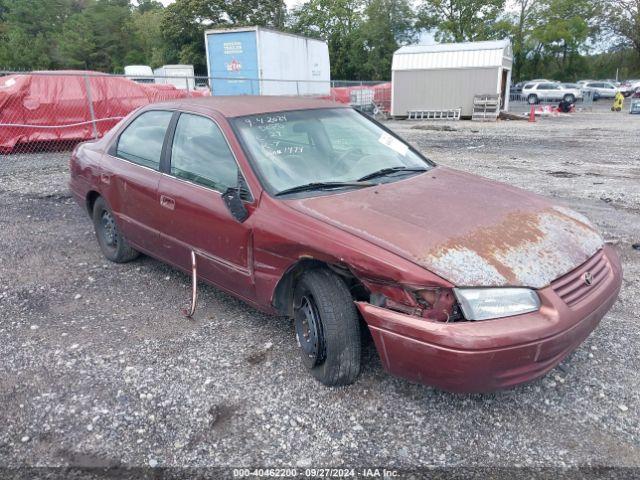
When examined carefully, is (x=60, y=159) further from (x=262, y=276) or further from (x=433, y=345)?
(x=433, y=345)

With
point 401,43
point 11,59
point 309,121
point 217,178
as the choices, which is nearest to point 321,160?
point 309,121

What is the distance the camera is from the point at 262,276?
3.13 m

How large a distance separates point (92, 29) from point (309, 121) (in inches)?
2644

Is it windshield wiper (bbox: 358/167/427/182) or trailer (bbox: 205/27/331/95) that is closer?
windshield wiper (bbox: 358/167/427/182)

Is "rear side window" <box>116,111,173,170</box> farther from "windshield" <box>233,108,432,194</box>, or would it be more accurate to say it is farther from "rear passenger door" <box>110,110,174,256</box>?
"windshield" <box>233,108,432,194</box>

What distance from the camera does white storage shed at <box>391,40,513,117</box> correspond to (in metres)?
23.7

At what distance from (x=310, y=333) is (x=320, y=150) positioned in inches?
51.9

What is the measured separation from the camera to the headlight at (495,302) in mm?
2389

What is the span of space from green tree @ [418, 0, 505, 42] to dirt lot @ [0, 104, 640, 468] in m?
52.0

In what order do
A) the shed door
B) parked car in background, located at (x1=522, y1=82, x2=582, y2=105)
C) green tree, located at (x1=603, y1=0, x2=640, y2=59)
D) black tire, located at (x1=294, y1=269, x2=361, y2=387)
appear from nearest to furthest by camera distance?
black tire, located at (x1=294, y1=269, x2=361, y2=387) → the shed door → parked car in background, located at (x1=522, y1=82, x2=582, y2=105) → green tree, located at (x1=603, y1=0, x2=640, y2=59)

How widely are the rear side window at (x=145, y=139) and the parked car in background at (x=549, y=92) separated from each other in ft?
120

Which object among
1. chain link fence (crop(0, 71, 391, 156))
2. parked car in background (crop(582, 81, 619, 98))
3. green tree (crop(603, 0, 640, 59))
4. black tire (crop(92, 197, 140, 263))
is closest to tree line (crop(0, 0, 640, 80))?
green tree (crop(603, 0, 640, 59))

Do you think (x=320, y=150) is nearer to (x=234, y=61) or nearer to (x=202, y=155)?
(x=202, y=155)

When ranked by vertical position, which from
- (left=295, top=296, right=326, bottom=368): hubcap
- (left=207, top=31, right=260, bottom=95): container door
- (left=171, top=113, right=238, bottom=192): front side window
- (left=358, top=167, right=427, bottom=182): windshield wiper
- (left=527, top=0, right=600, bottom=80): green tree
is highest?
(left=527, top=0, right=600, bottom=80): green tree
